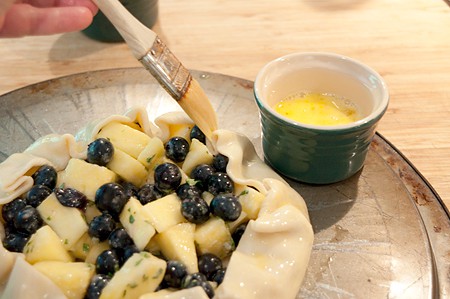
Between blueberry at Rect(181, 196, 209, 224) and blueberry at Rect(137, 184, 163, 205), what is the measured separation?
11 cm

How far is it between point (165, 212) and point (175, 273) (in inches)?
6.9

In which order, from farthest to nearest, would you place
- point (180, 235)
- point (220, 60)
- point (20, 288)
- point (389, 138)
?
1. point (220, 60)
2. point (389, 138)
3. point (180, 235)
4. point (20, 288)

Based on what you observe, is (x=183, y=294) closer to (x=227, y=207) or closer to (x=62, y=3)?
(x=227, y=207)

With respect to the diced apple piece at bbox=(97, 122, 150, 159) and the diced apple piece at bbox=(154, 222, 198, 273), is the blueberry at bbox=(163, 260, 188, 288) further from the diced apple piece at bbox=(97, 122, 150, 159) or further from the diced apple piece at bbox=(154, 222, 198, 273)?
the diced apple piece at bbox=(97, 122, 150, 159)

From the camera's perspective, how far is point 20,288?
3.64 ft

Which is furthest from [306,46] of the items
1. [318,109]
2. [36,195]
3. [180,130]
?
[36,195]

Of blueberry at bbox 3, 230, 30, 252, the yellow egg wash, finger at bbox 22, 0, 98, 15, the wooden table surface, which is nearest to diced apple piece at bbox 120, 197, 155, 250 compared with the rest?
blueberry at bbox 3, 230, 30, 252

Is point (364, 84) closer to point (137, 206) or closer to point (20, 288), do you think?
point (137, 206)

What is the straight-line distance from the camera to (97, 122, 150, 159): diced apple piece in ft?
4.71

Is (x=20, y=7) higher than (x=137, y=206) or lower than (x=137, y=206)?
higher

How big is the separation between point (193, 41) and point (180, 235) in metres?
1.27

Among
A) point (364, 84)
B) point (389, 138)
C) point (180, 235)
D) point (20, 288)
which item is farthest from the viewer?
point (389, 138)

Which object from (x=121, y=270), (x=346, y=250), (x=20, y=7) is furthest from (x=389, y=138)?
(x=20, y=7)

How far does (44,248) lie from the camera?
1181 millimetres
